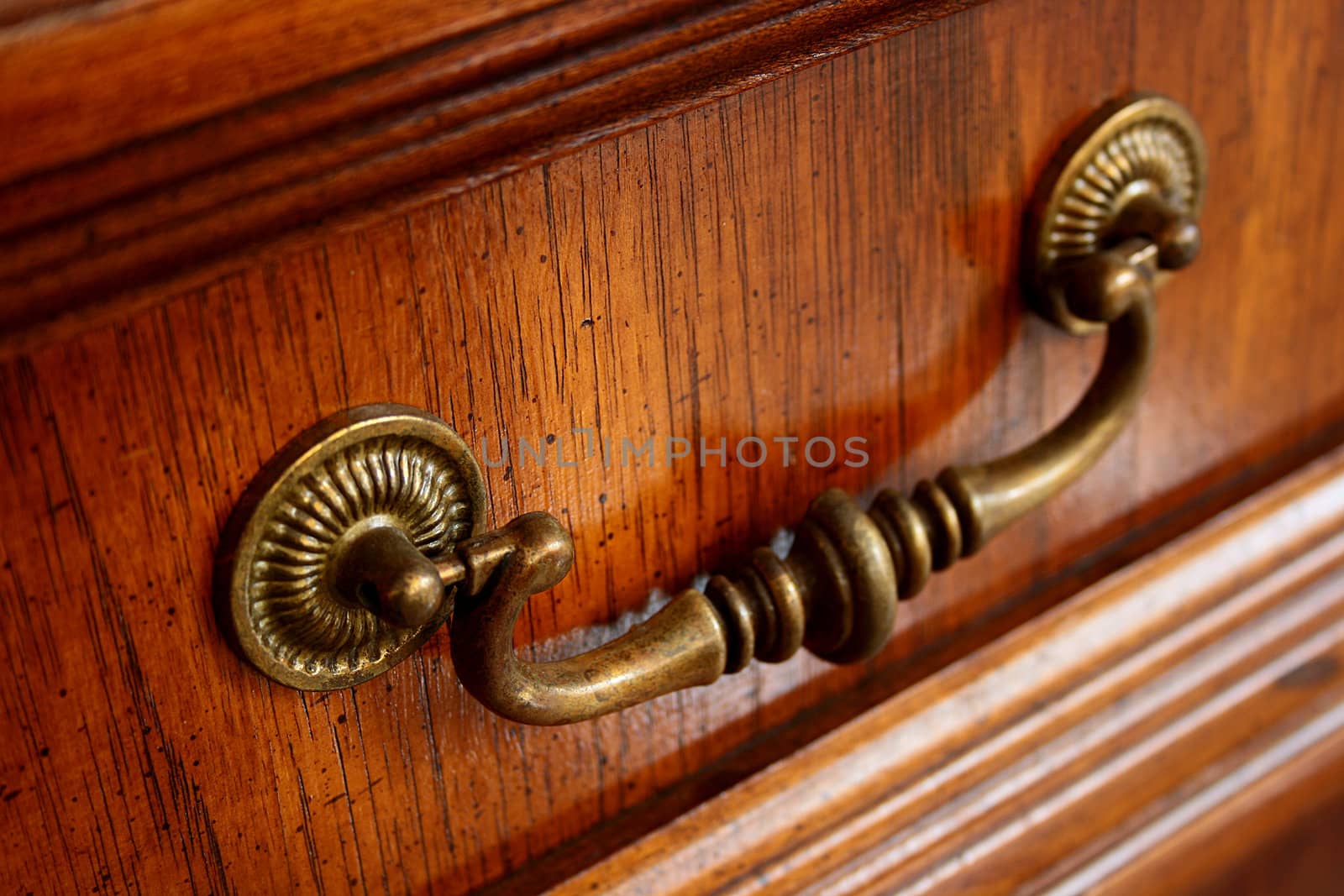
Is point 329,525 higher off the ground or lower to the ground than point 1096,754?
higher

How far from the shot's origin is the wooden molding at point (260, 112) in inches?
9.3

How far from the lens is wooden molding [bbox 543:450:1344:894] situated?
445 mm

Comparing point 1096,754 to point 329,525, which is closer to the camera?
point 329,525

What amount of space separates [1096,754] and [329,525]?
33 cm

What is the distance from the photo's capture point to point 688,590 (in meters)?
0.37

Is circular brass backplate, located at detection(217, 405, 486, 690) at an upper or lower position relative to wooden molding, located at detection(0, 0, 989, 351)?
lower

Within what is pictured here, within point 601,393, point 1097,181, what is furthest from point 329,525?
point 1097,181

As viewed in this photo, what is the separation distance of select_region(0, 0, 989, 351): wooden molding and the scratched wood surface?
0.9 inches

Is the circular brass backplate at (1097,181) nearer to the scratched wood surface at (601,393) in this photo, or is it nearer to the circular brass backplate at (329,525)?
the scratched wood surface at (601,393)

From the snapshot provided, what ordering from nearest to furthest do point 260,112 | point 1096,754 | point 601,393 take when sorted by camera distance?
point 260,112
point 601,393
point 1096,754

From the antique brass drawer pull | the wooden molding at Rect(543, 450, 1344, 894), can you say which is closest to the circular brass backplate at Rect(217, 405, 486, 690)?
the antique brass drawer pull

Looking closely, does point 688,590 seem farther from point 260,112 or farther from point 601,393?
point 260,112

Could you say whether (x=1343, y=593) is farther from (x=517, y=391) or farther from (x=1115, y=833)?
(x=517, y=391)

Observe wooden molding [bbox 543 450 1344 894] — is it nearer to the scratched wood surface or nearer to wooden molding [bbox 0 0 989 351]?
A: the scratched wood surface
